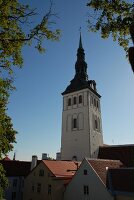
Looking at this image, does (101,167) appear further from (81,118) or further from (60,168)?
(81,118)

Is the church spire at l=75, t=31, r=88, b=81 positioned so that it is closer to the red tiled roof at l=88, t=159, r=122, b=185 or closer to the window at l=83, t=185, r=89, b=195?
the red tiled roof at l=88, t=159, r=122, b=185

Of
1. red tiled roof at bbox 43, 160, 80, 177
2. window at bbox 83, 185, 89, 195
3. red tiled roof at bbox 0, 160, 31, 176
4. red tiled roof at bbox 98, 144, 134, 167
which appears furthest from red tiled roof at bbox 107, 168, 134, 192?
red tiled roof at bbox 0, 160, 31, 176

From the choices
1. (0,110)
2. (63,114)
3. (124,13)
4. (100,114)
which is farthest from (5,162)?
(124,13)

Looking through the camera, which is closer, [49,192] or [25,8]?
[25,8]

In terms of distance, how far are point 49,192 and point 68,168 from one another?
521cm

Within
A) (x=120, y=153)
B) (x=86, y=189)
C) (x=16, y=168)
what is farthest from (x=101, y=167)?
(x=16, y=168)

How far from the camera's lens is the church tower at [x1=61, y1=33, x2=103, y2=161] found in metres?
43.2

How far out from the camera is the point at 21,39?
13633mm

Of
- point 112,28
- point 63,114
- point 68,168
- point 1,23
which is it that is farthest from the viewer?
point 63,114

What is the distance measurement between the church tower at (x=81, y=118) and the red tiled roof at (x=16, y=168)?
8028 mm

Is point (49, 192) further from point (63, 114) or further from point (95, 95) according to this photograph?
point (95, 95)

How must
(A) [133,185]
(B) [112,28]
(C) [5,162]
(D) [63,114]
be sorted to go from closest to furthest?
(B) [112,28], (A) [133,185], (C) [5,162], (D) [63,114]

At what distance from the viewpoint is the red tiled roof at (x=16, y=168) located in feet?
137

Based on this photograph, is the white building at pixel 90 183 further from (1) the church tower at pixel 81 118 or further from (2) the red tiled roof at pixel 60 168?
(1) the church tower at pixel 81 118
